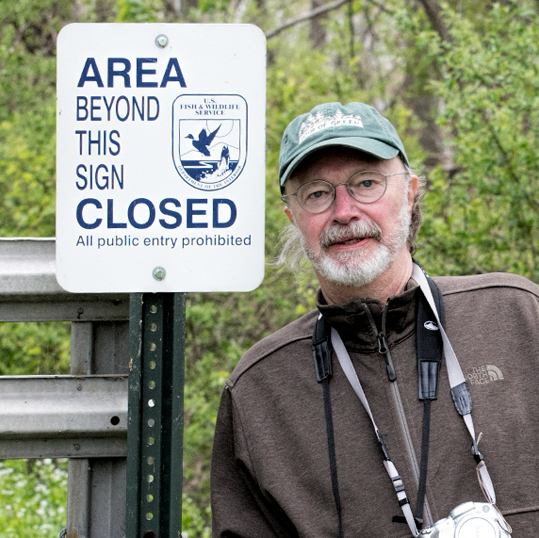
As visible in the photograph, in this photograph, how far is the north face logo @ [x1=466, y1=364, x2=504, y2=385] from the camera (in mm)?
2172

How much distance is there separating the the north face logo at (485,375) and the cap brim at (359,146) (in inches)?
29.6

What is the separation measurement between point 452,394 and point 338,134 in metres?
0.92

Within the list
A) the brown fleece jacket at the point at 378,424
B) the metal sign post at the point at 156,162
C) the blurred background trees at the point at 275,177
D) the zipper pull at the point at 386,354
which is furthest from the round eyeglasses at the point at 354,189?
the blurred background trees at the point at 275,177

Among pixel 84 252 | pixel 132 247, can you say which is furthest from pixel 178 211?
pixel 84 252

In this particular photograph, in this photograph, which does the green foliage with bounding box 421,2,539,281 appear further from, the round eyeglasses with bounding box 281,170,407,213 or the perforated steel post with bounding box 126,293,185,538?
the perforated steel post with bounding box 126,293,185,538

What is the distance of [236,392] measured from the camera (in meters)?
2.43

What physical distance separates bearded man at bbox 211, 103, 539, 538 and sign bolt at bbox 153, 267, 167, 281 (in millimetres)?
675

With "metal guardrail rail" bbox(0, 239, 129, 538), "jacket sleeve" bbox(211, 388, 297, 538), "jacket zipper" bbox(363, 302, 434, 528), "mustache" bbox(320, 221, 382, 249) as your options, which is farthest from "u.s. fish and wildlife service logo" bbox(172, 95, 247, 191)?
"jacket sleeve" bbox(211, 388, 297, 538)

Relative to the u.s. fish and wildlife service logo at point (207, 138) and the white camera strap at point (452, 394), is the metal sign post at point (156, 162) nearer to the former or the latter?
the u.s. fish and wildlife service logo at point (207, 138)

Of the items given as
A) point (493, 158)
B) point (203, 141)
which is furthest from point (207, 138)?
point (493, 158)

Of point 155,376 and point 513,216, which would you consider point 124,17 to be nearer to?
point 513,216

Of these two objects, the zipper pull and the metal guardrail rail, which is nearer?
the metal guardrail rail

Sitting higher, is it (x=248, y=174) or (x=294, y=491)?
(x=248, y=174)

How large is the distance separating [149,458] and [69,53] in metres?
1.07
